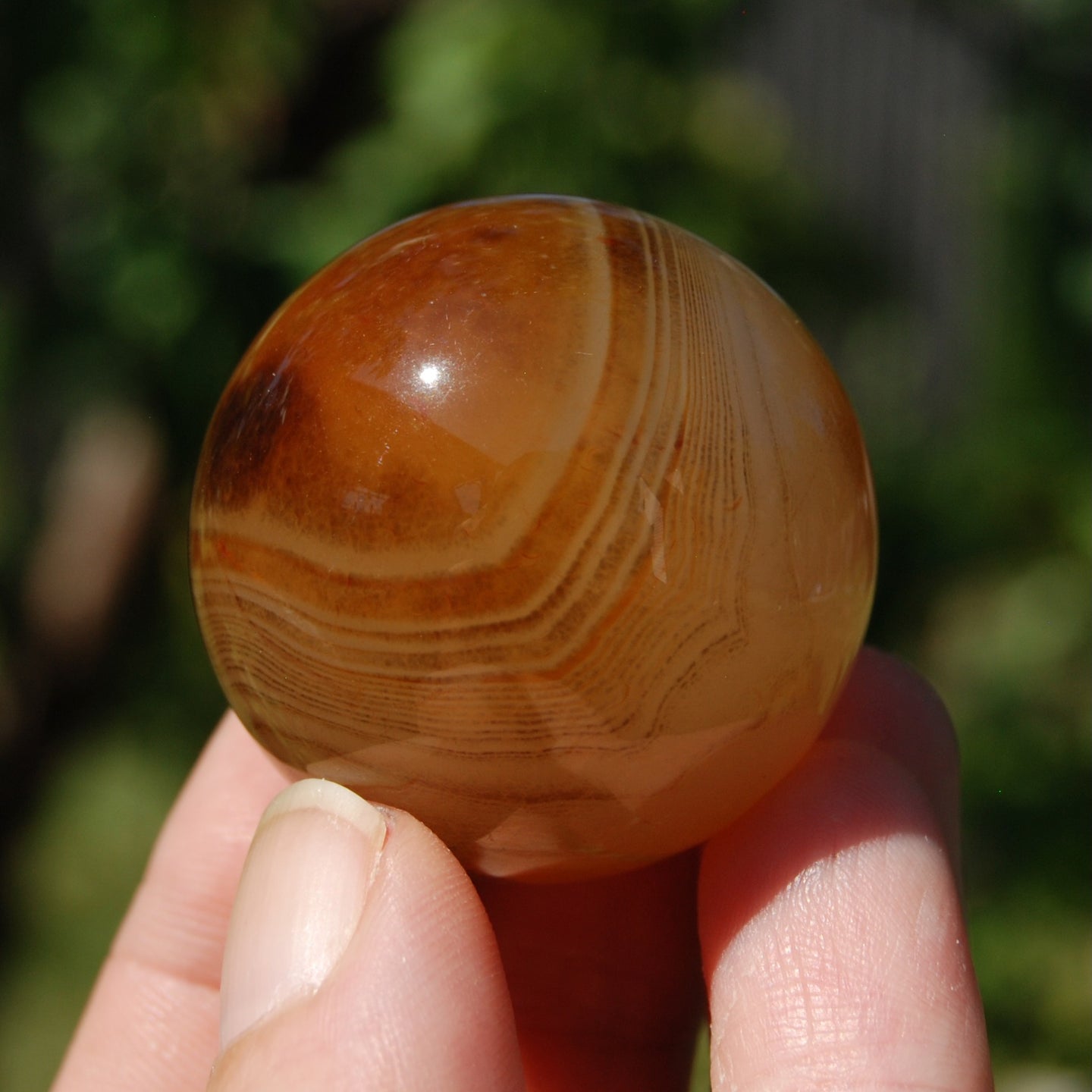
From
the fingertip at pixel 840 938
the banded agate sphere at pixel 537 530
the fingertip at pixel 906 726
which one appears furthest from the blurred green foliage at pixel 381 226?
the banded agate sphere at pixel 537 530

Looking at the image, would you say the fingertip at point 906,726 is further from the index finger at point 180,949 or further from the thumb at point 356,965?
the index finger at point 180,949

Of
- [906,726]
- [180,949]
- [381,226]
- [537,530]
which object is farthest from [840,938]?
[381,226]

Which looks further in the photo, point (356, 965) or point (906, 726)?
point (906, 726)

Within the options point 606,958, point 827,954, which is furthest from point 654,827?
point 606,958

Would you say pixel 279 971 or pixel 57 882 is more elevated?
pixel 279 971

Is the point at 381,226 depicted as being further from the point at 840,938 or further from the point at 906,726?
the point at 840,938

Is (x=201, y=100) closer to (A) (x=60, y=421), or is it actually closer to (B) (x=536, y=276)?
(A) (x=60, y=421)
